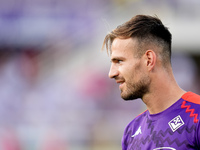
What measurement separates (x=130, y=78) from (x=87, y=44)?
8893mm

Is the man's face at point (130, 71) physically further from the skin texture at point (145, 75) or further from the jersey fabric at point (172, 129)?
the jersey fabric at point (172, 129)

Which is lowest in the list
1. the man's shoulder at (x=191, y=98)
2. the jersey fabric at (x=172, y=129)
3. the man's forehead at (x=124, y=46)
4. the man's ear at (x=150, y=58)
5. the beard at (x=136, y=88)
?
the jersey fabric at (x=172, y=129)

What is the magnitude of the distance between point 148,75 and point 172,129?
0.48 meters

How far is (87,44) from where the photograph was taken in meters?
11.9

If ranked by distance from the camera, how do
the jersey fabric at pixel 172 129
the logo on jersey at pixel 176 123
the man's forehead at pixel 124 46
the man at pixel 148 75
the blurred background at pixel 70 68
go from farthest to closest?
1. the blurred background at pixel 70 68
2. the man's forehead at pixel 124 46
3. the man at pixel 148 75
4. the logo on jersey at pixel 176 123
5. the jersey fabric at pixel 172 129

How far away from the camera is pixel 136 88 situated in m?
3.06

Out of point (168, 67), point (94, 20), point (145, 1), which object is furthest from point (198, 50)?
point (168, 67)

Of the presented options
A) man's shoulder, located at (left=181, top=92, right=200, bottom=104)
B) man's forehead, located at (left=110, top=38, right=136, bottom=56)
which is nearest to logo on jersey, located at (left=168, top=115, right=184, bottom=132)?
man's shoulder, located at (left=181, top=92, right=200, bottom=104)

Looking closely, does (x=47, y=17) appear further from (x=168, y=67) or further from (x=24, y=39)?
(x=168, y=67)

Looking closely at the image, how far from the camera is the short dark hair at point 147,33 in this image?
10.2 feet

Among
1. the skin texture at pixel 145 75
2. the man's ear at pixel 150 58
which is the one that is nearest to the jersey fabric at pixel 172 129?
the skin texture at pixel 145 75

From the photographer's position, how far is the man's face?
3053 mm

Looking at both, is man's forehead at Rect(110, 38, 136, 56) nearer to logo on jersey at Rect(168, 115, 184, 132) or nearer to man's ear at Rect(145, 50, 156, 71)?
man's ear at Rect(145, 50, 156, 71)

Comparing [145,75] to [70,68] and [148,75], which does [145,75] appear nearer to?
[148,75]
